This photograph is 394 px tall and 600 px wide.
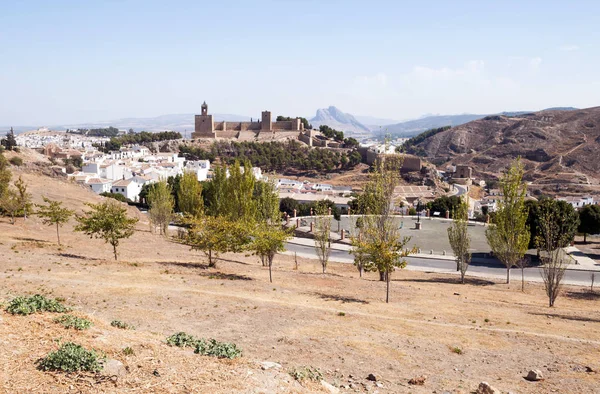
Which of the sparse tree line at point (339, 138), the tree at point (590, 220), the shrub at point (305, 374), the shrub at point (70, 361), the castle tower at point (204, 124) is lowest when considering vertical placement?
the tree at point (590, 220)

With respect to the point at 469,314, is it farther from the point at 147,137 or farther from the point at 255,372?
the point at 147,137

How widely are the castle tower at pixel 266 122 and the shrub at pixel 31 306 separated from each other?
385 feet

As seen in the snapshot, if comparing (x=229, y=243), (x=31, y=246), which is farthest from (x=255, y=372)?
(x=31, y=246)

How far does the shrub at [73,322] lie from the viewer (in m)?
10.0

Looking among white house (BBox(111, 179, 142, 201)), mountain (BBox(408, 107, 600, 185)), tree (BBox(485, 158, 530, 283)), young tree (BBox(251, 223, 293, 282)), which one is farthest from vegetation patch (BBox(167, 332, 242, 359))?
mountain (BBox(408, 107, 600, 185))

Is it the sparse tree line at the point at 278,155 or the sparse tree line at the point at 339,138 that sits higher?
the sparse tree line at the point at 339,138

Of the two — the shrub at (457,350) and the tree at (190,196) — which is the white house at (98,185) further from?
the shrub at (457,350)

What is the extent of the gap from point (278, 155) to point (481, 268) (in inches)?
2858

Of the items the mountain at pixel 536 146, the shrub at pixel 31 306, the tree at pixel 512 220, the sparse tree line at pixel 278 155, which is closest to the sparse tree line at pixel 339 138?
the sparse tree line at pixel 278 155

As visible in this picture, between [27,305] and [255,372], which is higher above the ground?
[27,305]

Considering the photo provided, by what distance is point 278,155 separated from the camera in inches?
4045

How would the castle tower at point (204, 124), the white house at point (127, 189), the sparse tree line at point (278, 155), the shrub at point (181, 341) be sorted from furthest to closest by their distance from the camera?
the castle tower at point (204, 124) → the sparse tree line at point (278, 155) → the white house at point (127, 189) → the shrub at point (181, 341)

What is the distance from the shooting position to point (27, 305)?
35.2 ft

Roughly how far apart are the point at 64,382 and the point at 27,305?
396cm
